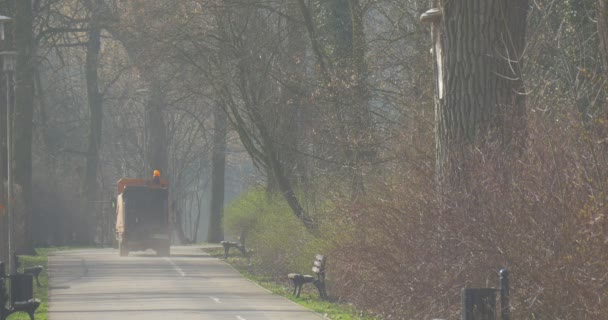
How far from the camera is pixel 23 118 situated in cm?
3925

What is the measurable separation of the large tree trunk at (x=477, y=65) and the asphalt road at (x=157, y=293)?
555cm

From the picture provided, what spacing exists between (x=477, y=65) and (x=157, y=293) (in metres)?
11.6

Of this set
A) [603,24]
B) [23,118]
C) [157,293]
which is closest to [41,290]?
[157,293]

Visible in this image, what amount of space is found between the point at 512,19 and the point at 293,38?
52.8 feet

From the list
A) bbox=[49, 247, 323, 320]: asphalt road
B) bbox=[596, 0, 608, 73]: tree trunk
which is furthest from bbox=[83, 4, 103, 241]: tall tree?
bbox=[596, 0, 608, 73]: tree trunk

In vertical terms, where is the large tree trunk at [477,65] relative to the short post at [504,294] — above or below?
above

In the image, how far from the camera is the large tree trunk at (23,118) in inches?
1490

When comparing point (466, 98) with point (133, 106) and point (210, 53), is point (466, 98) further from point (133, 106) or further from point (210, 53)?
point (133, 106)

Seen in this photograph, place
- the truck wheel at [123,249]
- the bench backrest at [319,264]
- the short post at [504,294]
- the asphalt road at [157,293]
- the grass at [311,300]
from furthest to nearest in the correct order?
the truck wheel at [123,249] < the bench backrest at [319,264] < the asphalt road at [157,293] < the grass at [311,300] < the short post at [504,294]

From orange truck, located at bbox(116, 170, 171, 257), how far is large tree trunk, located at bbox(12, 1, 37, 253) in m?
5.32

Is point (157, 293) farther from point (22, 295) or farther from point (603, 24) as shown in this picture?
point (603, 24)

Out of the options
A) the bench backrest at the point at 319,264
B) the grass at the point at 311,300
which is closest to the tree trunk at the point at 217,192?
the grass at the point at 311,300

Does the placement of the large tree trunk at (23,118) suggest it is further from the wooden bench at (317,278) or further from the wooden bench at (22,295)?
the wooden bench at (22,295)

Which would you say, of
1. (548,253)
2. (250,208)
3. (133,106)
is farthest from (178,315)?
(133,106)
